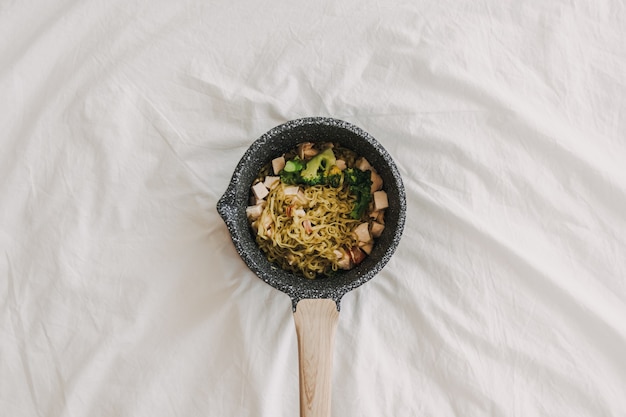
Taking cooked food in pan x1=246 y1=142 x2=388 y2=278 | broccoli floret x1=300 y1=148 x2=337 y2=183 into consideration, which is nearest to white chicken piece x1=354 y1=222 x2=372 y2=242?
cooked food in pan x1=246 y1=142 x2=388 y2=278

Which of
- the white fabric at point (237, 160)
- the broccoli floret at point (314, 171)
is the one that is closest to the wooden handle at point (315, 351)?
the white fabric at point (237, 160)

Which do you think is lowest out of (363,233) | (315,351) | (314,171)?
(315,351)

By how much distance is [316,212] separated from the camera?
1086mm

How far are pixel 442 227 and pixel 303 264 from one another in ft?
0.90

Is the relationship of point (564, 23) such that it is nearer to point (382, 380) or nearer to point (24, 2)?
point (382, 380)

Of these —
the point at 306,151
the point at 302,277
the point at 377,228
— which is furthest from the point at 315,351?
the point at 306,151

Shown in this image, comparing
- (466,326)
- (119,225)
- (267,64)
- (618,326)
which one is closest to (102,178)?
(119,225)

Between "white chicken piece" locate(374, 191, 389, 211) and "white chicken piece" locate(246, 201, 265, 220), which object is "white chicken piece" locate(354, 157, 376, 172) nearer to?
"white chicken piece" locate(374, 191, 389, 211)

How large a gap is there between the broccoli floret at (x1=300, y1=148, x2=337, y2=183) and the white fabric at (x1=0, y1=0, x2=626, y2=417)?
0.12 meters

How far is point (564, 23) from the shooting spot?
46.9 inches

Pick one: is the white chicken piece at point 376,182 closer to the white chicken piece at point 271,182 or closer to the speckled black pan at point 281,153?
the speckled black pan at point 281,153

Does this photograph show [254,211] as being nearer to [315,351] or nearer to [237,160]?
[237,160]

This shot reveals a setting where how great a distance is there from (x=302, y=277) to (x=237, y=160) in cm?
26

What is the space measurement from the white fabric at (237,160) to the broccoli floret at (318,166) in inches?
4.6
